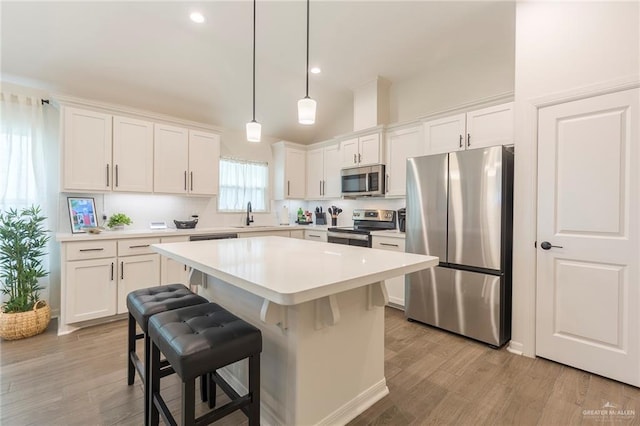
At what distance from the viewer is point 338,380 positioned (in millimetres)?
1688

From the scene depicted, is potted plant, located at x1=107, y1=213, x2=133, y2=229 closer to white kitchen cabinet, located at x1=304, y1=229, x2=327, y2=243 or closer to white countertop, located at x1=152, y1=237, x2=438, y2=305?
white countertop, located at x1=152, y1=237, x2=438, y2=305

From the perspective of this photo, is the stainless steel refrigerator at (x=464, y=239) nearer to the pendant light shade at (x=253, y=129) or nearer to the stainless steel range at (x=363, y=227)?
the stainless steel range at (x=363, y=227)

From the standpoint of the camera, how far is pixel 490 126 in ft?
9.71

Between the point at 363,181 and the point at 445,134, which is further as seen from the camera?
the point at 363,181

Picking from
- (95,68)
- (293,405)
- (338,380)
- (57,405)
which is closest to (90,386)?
(57,405)

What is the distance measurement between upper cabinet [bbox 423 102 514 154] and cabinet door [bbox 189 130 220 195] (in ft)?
9.37

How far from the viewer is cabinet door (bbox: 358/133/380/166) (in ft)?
13.3

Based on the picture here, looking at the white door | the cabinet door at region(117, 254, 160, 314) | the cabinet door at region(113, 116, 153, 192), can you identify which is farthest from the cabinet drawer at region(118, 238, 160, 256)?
the white door

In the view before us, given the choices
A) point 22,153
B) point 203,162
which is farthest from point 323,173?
point 22,153

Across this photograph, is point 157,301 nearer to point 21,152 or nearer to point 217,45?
point 21,152

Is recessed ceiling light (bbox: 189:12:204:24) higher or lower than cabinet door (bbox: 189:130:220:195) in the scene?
higher

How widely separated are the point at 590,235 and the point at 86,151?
188 inches

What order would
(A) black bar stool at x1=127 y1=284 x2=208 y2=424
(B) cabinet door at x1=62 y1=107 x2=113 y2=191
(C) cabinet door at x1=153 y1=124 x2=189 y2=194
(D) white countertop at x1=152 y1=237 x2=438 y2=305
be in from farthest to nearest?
(C) cabinet door at x1=153 y1=124 x2=189 y2=194, (B) cabinet door at x1=62 y1=107 x2=113 y2=191, (A) black bar stool at x1=127 y1=284 x2=208 y2=424, (D) white countertop at x1=152 y1=237 x2=438 y2=305

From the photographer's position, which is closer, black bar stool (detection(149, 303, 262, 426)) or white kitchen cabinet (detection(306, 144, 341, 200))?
black bar stool (detection(149, 303, 262, 426))
